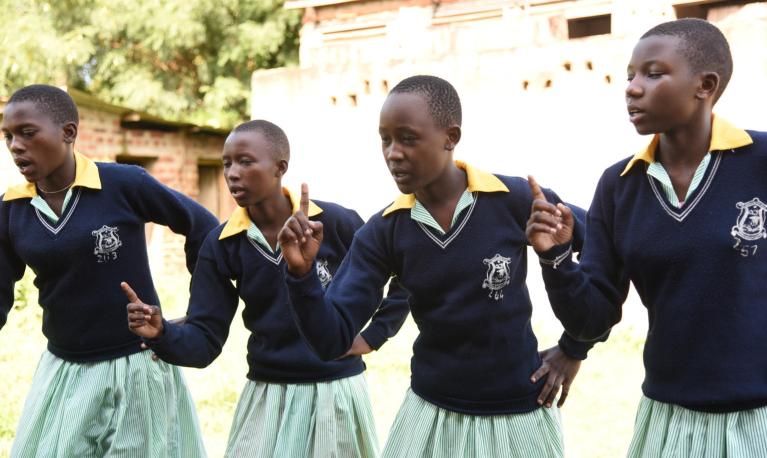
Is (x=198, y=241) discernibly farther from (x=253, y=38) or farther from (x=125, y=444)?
(x=253, y=38)

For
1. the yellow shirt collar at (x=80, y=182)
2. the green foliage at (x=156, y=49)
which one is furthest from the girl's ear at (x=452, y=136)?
the green foliage at (x=156, y=49)

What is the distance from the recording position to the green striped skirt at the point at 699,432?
2.28 meters

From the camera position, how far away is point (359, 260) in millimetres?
2912

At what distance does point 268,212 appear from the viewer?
3580 mm

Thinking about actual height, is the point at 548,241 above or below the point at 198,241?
above

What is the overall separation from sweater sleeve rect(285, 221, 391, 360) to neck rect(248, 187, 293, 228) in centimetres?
69

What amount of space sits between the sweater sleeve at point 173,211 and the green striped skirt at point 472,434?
1306mm

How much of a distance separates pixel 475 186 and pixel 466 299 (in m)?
0.34

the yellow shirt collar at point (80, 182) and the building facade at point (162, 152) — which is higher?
the yellow shirt collar at point (80, 182)

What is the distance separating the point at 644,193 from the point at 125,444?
6.84 feet

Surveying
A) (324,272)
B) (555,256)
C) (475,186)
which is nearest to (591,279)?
(555,256)

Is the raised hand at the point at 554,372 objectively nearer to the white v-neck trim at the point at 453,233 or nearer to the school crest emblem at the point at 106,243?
the white v-neck trim at the point at 453,233

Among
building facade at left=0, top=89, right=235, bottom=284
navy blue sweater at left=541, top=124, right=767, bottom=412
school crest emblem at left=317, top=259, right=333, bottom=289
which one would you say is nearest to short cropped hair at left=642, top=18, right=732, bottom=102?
navy blue sweater at left=541, top=124, right=767, bottom=412

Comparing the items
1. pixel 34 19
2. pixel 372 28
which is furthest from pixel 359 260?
pixel 34 19
